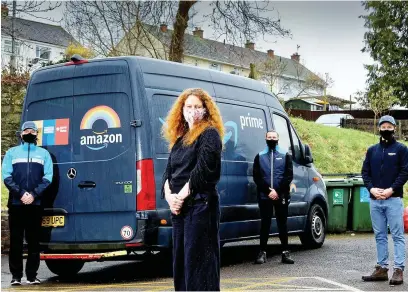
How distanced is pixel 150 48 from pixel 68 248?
14728 millimetres

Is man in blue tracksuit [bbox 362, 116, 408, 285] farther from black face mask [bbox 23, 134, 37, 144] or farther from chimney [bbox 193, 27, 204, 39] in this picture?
chimney [bbox 193, 27, 204, 39]

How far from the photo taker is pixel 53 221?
28.0 ft

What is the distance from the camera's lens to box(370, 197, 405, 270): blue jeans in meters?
8.14

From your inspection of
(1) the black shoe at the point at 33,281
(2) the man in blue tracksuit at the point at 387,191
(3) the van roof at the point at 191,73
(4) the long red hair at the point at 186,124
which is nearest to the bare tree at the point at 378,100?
(3) the van roof at the point at 191,73

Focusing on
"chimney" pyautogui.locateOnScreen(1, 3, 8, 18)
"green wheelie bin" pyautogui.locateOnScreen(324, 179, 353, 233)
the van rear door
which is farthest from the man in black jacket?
"chimney" pyautogui.locateOnScreen(1, 3, 8, 18)

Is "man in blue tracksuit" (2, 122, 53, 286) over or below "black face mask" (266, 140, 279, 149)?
below

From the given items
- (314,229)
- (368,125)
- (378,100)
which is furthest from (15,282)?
(378,100)

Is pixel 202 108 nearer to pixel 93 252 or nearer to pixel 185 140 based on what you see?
pixel 185 140

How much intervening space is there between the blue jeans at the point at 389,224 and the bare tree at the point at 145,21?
13130 mm

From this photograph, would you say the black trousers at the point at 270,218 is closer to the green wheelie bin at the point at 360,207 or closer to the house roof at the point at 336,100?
the green wheelie bin at the point at 360,207

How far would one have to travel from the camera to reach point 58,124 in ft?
28.3

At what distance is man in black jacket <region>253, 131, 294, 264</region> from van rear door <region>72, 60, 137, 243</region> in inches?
94.6

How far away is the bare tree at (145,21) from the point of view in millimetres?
20562

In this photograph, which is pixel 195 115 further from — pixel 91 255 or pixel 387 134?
pixel 387 134
